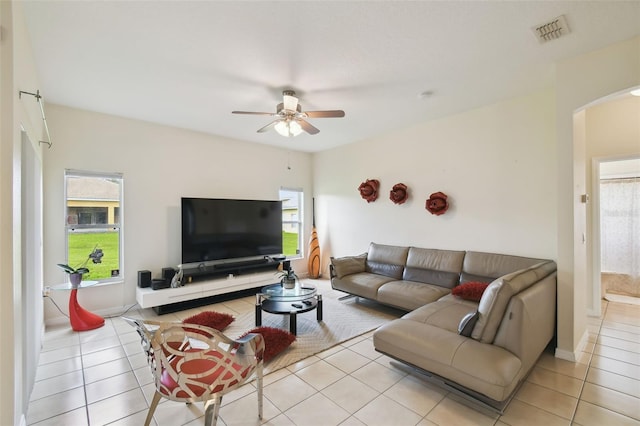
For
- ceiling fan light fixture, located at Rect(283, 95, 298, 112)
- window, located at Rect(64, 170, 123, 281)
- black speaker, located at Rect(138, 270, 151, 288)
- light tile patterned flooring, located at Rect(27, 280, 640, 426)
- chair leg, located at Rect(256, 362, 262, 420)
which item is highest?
ceiling fan light fixture, located at Rect(283, 95, 298, 112)

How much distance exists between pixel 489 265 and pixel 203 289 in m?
4.02

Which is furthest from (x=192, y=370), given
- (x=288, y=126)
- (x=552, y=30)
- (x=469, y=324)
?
(x=552, y=30)

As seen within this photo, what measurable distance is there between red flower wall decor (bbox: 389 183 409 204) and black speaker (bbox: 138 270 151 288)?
4.01m

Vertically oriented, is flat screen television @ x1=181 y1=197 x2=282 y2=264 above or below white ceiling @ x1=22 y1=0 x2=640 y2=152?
below

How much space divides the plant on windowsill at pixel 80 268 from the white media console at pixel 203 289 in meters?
0.68

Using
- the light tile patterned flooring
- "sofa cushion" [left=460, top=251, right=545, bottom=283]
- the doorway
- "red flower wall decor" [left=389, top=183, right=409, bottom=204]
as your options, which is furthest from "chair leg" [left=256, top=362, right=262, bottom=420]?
the doorway

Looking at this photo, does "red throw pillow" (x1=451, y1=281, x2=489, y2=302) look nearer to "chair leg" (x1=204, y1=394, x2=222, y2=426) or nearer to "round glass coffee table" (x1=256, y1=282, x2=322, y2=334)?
"round glass coffee table" (x1=256, y1=282, x2=322, y2=334)

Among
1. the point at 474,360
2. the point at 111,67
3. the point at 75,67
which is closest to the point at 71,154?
the point at 75,67

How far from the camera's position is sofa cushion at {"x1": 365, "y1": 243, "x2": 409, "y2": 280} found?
4395 mm

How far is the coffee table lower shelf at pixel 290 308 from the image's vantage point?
10.4 ft

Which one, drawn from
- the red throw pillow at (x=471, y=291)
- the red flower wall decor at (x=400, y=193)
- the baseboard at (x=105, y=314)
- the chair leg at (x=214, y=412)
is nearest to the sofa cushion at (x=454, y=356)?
the red throw pillow at (x=471, y=291)

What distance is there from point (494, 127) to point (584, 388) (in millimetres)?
2964

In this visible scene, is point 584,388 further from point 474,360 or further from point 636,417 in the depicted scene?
point 474,360

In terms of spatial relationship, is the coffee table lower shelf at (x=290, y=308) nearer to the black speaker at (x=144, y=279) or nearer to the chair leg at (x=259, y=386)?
the chair leg at (x=259, y=386)
